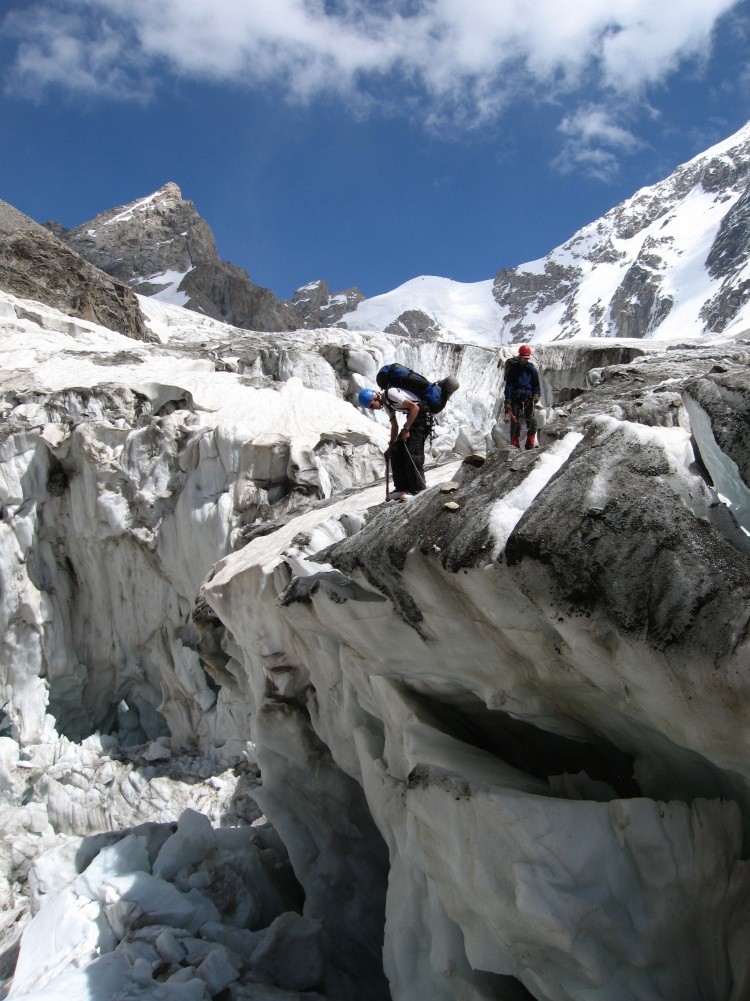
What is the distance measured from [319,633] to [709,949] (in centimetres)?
350

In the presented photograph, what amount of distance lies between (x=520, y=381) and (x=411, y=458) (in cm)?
230

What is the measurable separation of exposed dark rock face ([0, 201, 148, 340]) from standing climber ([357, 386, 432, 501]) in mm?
30195

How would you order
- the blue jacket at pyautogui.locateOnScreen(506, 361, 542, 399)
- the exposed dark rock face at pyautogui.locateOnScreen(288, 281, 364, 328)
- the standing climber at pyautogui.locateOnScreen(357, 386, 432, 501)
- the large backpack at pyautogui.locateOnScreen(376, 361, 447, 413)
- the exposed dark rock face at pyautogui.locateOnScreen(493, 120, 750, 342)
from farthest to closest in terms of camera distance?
the exposed dark rock face at pyautogui.locateOnScreen(288, 281, 364, 328), the exposed dark rock face at pyautogui.locateOnScreen(493, 120, 750, 342), the blue jacket at pyautogui.locateOnScreen(506, 361, 542, 399), the large backpack at pyautogui.locateOnScreen(376, 361, 447, 413), the standing climber at pyautogui.locateOnScreen(357, 386, 432, 501)

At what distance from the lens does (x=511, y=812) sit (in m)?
3.86

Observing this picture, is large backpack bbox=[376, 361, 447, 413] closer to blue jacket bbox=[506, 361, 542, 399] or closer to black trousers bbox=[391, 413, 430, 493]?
black trousers bbox=[391, 413, 430, 493]

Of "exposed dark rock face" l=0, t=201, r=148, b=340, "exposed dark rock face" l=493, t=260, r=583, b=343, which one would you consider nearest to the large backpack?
"exposed dark rock face" l=0, t=201, r=148, b=340

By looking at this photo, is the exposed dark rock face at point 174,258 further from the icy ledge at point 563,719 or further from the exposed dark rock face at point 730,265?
the icy ledge at point 563,719

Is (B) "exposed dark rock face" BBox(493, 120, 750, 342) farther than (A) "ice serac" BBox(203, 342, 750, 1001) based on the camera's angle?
Yes

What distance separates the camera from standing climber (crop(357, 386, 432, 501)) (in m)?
6.08

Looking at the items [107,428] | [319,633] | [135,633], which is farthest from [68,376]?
[319,633]

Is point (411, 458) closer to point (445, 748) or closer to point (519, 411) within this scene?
point (519, 411)

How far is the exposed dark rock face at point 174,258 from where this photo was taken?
6388 centimetres

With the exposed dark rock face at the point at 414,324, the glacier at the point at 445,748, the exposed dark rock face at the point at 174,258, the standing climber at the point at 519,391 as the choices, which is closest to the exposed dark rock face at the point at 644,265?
the exposed dark rock face at the point at 414,324

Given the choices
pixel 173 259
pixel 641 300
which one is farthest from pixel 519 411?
pixel 641 300
